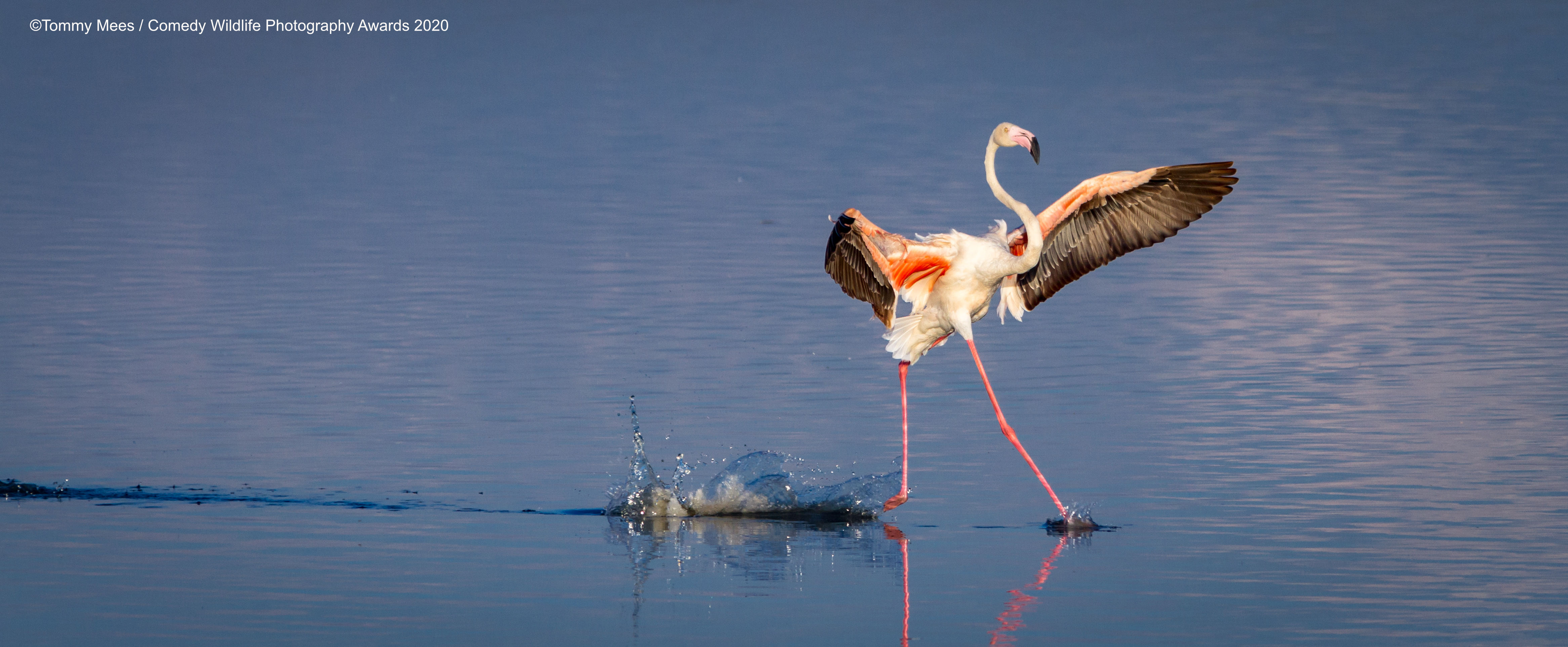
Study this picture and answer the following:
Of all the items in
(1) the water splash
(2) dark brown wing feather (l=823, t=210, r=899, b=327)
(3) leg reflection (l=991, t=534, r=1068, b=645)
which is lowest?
(3) leg reflection (l=991, t=534, r=1068, b=645)

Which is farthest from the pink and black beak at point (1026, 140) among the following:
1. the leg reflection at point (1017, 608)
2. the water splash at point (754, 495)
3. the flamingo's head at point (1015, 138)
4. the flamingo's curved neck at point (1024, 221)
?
the leg reflection at point (1017, 608)

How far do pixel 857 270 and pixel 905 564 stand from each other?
9.98ft

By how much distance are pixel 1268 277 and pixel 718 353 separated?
20.9 feet

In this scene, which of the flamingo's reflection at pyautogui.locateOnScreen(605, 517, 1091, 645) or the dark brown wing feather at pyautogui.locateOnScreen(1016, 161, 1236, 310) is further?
the dark brown wing feather at pyautogui.locateOnScreen(1016, 161, 1236, 310)

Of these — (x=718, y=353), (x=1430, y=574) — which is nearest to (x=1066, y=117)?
(x=718, y=353)

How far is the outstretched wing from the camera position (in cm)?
1214

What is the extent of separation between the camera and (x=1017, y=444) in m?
11.8

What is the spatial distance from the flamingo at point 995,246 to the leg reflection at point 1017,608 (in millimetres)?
2031

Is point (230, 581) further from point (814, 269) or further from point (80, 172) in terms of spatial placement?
point (80, 172)

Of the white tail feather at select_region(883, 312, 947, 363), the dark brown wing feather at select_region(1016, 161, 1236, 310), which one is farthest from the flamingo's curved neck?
the white tail feather at select_region(883, 312, 947, 363)

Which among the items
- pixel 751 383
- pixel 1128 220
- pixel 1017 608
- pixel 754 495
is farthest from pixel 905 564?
pixel 751 383

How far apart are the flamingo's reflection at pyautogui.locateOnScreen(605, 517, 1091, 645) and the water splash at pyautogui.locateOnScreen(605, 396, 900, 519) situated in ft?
0.26

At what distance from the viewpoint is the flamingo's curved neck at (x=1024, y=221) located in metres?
11.9

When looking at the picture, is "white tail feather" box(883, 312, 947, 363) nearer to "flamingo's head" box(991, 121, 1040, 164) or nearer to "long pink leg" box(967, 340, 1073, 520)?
"long pink leg" box(967, 340, 1073, 520)
